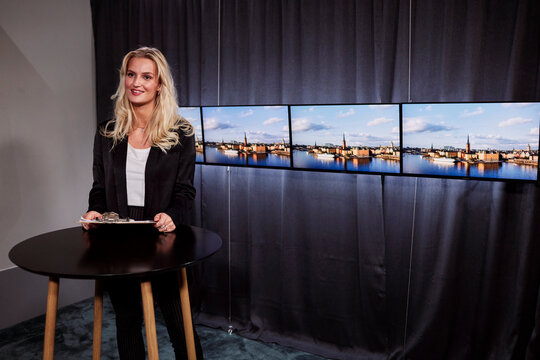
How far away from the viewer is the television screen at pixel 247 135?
9.41 ft

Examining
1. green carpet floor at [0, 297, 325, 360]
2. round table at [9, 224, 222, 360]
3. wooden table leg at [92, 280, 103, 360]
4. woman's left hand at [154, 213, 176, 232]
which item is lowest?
green carpet floor at [0, 297, 325, 360]

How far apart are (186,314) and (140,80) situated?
3.64ft

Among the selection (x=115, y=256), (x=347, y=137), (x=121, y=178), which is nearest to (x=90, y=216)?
(x=121, y=178)

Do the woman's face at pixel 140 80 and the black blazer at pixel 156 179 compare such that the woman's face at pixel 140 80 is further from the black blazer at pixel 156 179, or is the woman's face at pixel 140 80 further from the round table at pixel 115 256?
the round table at pixel 115 256

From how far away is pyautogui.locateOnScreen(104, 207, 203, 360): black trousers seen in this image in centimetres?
201

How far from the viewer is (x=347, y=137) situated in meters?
2.62

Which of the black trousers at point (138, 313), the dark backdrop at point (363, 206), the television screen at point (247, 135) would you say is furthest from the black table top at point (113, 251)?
the dark backdrop at point (363, 206)

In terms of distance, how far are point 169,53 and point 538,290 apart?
2927 millimetres

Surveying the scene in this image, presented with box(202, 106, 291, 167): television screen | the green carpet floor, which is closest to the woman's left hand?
box(202, 106, 291, 167): television screen

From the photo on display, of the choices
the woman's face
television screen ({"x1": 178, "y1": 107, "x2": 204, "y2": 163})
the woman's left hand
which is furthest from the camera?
television screen ({"x1": 178, "y1": 107, "x2": 204, "y2": 163})

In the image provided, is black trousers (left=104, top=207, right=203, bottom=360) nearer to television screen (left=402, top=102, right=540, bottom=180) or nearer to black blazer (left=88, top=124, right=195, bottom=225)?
black blazer (left=88, top=124, right=195, bottom=225)

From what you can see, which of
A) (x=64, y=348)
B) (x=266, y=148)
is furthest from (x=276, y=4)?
(x=64, y=348)

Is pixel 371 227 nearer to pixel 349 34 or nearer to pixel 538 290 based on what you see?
pixel 538 290

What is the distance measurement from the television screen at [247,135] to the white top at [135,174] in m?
0.96
